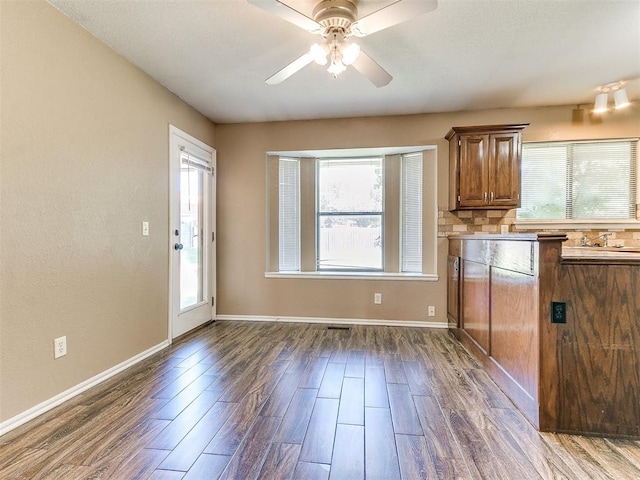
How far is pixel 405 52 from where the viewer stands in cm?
249

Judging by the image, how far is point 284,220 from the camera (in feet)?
13.6

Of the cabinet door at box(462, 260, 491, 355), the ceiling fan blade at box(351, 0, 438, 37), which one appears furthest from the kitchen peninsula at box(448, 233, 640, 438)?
the ceiling fan blade at box(351, 0, 438, 37)

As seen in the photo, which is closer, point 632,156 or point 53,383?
point 53,383

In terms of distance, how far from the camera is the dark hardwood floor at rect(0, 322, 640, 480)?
1439mm

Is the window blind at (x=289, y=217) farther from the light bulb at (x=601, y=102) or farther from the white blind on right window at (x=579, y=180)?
the light bulb at (x=601, y=102)

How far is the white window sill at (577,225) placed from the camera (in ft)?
11.1

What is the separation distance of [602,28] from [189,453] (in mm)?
3653

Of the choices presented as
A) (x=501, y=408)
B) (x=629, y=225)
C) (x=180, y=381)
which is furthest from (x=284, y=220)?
(x=629, y=225)

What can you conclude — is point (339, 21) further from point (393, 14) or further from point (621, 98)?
point (621, 98)

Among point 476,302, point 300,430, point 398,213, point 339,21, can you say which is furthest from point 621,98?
point 300,430

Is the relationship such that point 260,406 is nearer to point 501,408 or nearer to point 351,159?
point 501,408

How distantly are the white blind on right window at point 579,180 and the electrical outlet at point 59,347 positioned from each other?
4.31 m

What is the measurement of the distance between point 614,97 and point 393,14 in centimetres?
295

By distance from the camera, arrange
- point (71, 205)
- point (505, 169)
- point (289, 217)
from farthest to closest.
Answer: point (289, 217)
point (505, 169)
point (71, 205)
